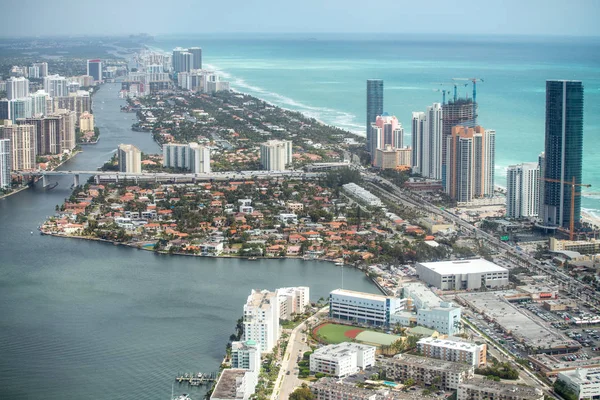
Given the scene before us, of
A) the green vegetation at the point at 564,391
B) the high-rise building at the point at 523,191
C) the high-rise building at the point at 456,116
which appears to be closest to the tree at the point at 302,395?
the green vegetation at the point at 564,391

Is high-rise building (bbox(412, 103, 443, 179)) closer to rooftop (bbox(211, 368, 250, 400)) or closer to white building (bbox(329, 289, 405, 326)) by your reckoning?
white building (bbox(329, 289, 405, 326))

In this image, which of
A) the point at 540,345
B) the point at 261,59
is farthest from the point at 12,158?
the point at 261,59

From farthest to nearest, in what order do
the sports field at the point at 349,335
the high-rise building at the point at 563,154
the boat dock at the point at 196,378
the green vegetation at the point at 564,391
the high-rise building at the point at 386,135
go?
the high-rise building at the point at 386,135, the high-rise building at the point at 563,154, the sports field at the point at 349,335, the boat dock at the point at 196,378, the green vegetation at the point at 564,391

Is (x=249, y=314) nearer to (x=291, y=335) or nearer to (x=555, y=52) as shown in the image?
(x=291, y=335)

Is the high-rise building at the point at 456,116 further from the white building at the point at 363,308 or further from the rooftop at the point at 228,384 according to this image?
the rooftop at the point at 228,384

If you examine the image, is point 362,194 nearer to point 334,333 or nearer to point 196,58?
point 334,333

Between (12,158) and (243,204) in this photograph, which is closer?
(243,204)
